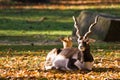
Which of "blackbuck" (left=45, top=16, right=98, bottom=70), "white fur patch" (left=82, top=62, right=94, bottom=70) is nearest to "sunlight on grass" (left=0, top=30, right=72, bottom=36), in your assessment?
"blackbuck" (left=45, top=16, right=98, bottom=70)

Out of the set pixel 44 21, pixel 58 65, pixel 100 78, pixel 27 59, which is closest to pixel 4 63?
pixel 27 59

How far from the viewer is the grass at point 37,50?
11.7 m

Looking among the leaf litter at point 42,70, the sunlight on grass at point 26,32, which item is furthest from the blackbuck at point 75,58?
the sunlight on grass at point 26,32

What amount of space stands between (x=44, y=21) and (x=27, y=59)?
10607 millimetres

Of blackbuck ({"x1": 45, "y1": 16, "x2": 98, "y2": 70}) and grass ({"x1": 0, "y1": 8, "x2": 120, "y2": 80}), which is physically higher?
blackbuck ({"x1": 45, "y1": 16, "x2": 98, "y2": 70})

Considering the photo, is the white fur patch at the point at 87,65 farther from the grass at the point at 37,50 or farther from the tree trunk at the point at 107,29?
the tree trunk at the point at 107,29

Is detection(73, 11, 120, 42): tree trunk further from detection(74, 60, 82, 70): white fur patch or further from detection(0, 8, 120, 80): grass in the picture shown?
detection(74, 60, 82, 70): white fur patch

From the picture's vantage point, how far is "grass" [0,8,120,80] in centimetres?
1166

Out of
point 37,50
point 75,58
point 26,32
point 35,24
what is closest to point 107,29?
point 37,50

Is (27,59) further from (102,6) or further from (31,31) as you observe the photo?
(102,6)

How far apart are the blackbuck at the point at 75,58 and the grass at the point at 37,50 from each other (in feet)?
0.54

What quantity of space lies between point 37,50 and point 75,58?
3.57m

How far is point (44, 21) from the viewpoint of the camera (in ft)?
80.0

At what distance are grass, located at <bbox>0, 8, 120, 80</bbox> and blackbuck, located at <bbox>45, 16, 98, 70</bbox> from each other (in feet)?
0.54
